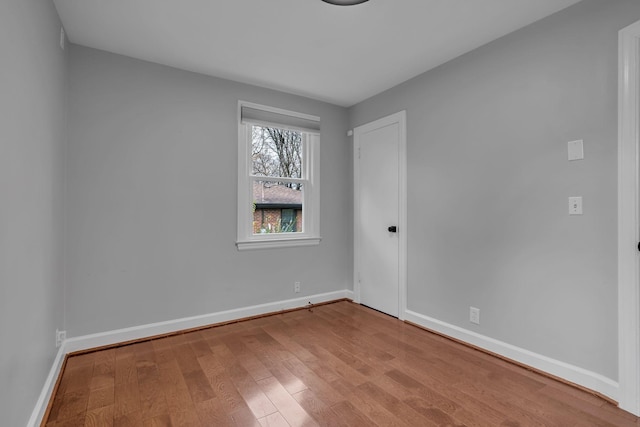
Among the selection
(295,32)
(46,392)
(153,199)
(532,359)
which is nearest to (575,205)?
(532,359)

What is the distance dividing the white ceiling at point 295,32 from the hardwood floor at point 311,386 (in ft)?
8.38

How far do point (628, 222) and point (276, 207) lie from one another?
300 centimetres

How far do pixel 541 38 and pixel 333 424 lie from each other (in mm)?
2923

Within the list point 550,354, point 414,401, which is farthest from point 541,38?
point 414,401

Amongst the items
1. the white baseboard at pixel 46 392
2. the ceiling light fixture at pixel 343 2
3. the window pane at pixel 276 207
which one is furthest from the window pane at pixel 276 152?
the white baseboard at pixel 46 392

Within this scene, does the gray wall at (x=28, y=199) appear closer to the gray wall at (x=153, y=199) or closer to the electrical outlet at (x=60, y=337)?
the electrical outlet at (x=60, y=337)

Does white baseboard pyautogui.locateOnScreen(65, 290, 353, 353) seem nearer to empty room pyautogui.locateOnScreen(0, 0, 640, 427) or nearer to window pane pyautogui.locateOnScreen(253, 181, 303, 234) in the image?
empty room pyautogui.locateOnScreen(0, 0, 640, 427)

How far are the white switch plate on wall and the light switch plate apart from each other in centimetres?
27

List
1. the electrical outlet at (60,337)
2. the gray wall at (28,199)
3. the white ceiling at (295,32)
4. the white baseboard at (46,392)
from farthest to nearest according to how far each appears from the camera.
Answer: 1. the electrical outlet at (60,337)
2. the white ceiling at (295,32)
3. the white baseboard at (46,392)
4. the gray wall at (28,199)

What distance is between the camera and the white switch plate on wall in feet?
6.94

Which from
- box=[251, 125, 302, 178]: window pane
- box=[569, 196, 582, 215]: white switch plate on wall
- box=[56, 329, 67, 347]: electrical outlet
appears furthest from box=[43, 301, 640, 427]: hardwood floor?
box=[251, 125, 302, 178]: window pane

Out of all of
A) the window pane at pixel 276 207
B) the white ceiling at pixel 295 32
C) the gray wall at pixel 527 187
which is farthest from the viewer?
the window pane at pixel 276 207

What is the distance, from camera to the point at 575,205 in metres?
2.13

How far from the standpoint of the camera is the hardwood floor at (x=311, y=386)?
1.80 metres
